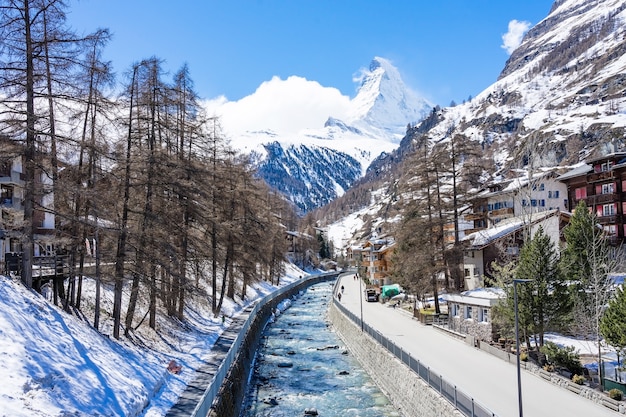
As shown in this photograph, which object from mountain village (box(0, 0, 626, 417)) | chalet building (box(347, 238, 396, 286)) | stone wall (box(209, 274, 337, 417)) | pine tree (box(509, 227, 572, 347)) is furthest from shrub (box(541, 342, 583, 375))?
chalet building (box(347, 238, 396, 286))

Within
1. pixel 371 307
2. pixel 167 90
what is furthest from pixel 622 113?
pixel 167 90

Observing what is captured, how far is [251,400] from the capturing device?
2605 centimetres

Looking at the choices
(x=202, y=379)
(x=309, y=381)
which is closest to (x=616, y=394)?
(x=309, y=381)

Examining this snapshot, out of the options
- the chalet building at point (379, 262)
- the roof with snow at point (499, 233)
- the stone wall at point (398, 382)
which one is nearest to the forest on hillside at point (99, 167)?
the stone wall at point (398, 382)

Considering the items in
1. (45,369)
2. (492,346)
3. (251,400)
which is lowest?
(251,400)

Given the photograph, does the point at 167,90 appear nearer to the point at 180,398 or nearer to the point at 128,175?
the point at 128,175

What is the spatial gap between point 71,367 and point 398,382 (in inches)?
604

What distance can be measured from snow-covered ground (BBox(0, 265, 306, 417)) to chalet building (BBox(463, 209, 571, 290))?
26.5 meters

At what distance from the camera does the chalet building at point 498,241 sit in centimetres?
4053

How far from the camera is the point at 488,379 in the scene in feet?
71.1

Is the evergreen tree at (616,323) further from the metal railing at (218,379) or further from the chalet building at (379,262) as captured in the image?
the chalet building at (379,262)

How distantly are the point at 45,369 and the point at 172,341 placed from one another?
1389 centimetres

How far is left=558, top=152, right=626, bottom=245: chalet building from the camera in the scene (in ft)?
166

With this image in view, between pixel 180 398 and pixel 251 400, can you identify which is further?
pixel 251 400
